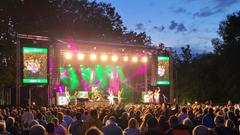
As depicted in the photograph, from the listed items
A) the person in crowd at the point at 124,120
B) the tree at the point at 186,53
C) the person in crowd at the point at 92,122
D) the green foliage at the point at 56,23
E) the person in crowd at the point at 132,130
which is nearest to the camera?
the person in crowd at the point at 132,130

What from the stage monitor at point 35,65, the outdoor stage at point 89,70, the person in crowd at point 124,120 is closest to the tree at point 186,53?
the outdoor stage at point 89,70

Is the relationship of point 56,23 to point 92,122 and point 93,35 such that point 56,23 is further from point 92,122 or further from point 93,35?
point 92,122

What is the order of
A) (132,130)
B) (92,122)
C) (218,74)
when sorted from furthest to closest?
(218,74) → (92,122) → (132,130)

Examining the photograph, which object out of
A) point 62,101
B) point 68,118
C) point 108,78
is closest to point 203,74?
point 108,78

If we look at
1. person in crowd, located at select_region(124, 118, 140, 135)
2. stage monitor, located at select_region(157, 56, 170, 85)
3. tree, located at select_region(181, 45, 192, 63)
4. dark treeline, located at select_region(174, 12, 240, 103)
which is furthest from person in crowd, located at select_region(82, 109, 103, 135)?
tree, located at select_region(181, 45, 192, 63)

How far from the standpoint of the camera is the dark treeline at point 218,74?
127 ft

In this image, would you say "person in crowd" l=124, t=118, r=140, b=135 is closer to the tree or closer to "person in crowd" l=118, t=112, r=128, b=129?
"person in crowd" l=118, t=112, r=128, b=129

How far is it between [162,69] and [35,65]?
9.17 meters

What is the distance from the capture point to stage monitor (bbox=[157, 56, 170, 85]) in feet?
97.5

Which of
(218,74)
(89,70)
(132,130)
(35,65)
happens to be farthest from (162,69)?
(132,130)

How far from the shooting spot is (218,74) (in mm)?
40594

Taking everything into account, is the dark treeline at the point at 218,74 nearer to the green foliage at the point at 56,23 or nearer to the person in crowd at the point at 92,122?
the green foliage at the point at 56,23

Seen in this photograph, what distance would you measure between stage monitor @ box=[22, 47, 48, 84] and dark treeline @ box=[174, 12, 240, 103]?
1567cm

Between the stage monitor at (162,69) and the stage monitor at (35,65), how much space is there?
327 inches
